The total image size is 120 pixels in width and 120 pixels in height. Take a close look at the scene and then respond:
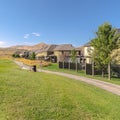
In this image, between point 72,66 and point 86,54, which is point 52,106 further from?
point 86,54

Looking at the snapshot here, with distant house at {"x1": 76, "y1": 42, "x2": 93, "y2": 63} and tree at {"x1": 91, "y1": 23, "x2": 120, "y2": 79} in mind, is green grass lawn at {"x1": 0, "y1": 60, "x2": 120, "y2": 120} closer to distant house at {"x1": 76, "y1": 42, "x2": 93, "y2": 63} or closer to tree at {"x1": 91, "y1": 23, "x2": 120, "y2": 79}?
tree at {"x1": 91, "y1": 23, "x2": 120, "y2": 79}

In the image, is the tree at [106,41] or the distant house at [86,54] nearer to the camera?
the tree at [106,41]

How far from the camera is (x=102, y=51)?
2888 centimetres

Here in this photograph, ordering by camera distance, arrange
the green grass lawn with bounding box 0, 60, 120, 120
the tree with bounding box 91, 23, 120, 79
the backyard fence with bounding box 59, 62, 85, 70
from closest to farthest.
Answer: the green grass lawn with bounding box 0, 60, 120, 120 → the tree with bounding box 91, 23, 120, 79 → the backyard fence with bounding box 59, 62, 85, 70

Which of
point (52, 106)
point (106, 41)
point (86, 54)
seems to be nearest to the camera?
point (52, 106)

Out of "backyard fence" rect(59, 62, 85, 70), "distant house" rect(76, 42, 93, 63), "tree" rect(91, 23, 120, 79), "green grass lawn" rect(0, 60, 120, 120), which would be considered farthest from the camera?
"backyard fence" rect(59, 62, 85, 70)

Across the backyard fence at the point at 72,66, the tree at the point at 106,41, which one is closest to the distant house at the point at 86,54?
the backyard fence at the point at 72,66

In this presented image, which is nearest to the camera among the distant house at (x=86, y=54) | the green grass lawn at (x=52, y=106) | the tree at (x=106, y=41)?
the green grass lawn at (x=52, y=106)

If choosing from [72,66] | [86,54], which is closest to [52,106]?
[72,66]

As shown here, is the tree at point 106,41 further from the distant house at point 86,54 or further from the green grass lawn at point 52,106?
the green grass lawn at point 52,106

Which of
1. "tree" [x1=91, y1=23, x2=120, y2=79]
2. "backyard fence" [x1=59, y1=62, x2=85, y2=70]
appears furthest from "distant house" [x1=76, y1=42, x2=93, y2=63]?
"tree" [x1=91, y1=23, x2=120, y2=79]

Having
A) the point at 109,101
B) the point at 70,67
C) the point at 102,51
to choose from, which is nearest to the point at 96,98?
the point at 109,101

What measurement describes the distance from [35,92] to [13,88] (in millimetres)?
1623

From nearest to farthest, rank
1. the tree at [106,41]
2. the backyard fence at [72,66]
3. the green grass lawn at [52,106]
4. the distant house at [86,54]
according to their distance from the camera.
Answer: the green grass lawn at [52,106], the tree at [106,41], the distant house at [86,54], the backyard fence at [72,66]
